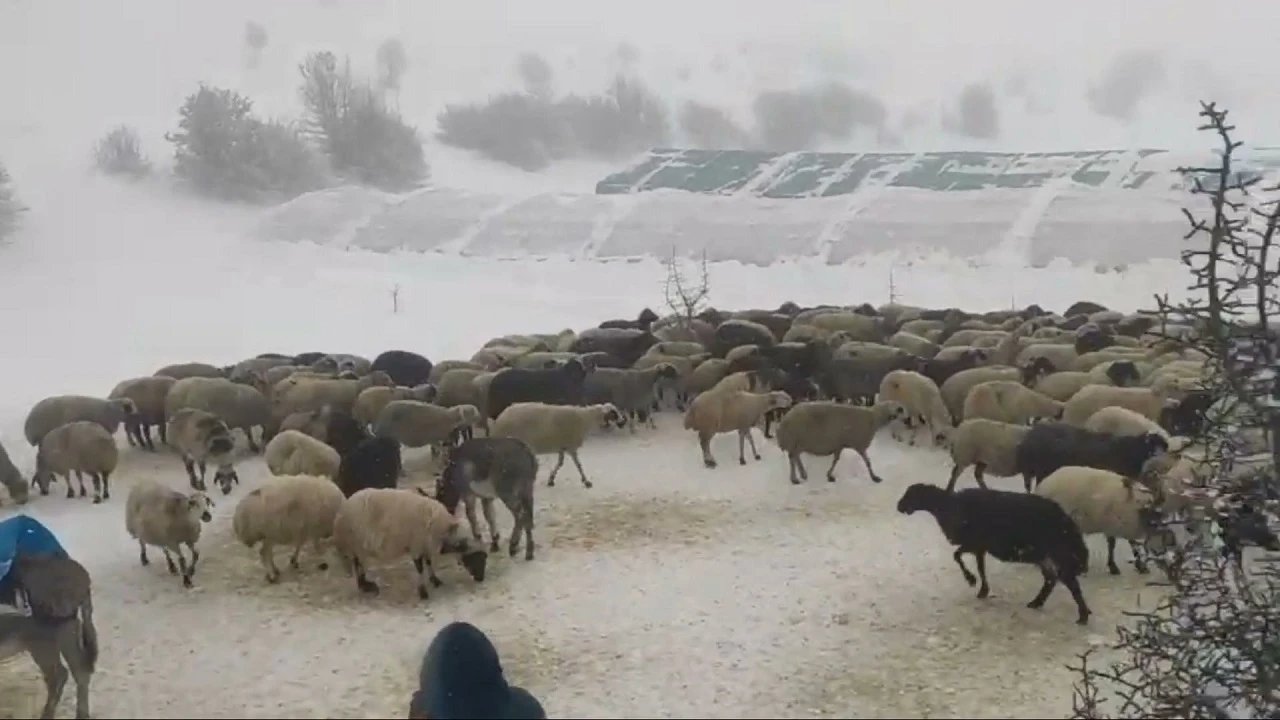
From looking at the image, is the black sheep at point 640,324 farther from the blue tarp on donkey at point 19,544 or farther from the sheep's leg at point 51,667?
the sheep's leg at point 51,667

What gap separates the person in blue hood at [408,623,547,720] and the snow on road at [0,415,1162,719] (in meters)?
0.91

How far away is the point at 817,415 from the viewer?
11164 mm

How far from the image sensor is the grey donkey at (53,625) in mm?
6551

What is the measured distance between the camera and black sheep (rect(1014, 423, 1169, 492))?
9.64 metres

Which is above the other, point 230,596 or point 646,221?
point 646,221

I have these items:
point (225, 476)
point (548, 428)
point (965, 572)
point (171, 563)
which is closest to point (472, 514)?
point (548, 428)

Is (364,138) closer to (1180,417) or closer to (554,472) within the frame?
(554,472)

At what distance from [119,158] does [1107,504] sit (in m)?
35.2

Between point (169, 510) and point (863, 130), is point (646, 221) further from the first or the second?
point (169, 510)

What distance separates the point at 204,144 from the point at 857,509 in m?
31.1

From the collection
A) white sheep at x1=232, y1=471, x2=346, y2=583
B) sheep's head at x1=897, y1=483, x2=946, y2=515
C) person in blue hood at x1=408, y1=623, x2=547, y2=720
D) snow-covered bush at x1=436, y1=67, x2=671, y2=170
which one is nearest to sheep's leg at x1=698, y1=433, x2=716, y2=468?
sheep's head at x1=897, y1=483, x2=946, y2=515

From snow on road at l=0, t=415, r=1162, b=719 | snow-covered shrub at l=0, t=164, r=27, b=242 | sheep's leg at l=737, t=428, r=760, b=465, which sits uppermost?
snow-covered shrub at l=0, t=164, r=27, b=242

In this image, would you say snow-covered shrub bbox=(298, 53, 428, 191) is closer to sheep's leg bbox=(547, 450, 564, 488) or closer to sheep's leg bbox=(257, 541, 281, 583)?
sheep's leg bbox=(547, 450, 564, 488)

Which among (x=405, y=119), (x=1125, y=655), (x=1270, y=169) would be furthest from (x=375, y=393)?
(x=405, y=119)
